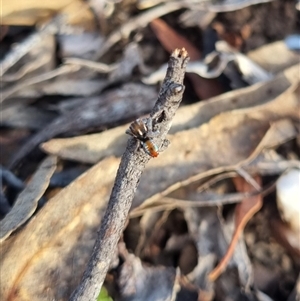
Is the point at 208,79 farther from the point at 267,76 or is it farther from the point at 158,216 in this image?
the point at 158,216

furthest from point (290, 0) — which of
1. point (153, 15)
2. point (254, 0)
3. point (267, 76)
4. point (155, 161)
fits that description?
point (155, 161)

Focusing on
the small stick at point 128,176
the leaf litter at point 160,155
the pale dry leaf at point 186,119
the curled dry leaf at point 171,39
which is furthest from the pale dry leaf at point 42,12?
the small stick at point 128,176

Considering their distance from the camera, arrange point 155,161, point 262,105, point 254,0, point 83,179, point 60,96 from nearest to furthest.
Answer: point 83,179
point 155,161
point 262,105
point 60,96
point 254,0

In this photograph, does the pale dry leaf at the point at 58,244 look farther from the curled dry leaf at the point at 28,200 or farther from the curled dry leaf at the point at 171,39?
the curled dry leaf at the point at 171,39

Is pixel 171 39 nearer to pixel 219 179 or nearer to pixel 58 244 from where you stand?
pixel 219 179

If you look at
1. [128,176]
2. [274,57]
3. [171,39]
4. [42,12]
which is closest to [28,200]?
[128,176]

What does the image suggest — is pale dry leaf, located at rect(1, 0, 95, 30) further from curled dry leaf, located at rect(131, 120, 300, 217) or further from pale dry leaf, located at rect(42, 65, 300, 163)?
curled dry leaf, located at rect(131, 120, 300, 217)

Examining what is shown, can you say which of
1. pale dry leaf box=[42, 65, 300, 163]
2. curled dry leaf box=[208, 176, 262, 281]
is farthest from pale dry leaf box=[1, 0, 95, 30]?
curled dry leaf box=[208, 176, 262, 281]

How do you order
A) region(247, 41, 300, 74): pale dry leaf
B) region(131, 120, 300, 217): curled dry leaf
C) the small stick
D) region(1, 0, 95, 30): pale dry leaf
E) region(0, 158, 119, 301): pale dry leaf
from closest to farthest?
the small stick → region(0, 158, 119, 301): pale dry leaf → region(131, 120, 300, 217): curled dry leaf → region(1, 0, 95, 30): pale dry leaf → region(247, 41, 300, 74): pale dry leaf
